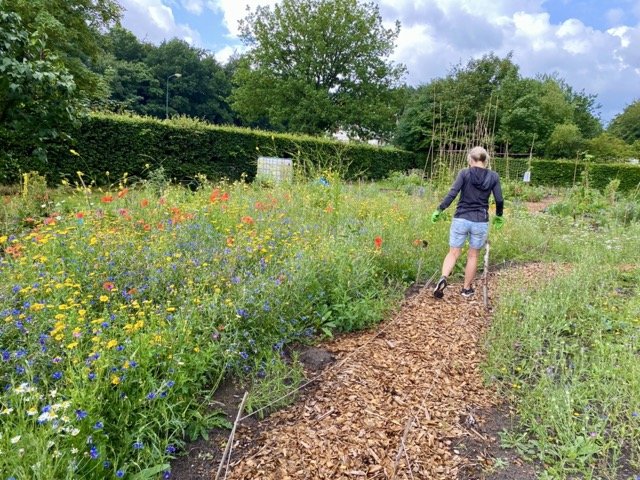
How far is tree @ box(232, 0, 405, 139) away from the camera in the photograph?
988 inches

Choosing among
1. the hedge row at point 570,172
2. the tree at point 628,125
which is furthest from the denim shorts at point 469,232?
the tree at point 628,125

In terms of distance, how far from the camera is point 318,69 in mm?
25953

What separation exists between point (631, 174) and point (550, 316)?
17699mm

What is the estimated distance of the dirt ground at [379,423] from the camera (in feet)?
5.56

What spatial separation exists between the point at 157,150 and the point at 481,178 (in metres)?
9.21

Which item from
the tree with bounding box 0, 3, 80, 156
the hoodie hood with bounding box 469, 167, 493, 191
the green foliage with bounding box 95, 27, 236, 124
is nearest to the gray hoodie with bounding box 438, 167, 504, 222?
the hoodie hood with bounding box 469, 167, 493, 191

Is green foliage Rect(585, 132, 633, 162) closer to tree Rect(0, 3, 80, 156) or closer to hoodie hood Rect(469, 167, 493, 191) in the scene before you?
hoodie hood Rect(469, 167, 493, 191)

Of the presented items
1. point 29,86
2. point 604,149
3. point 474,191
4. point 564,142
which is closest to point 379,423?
point 474,191

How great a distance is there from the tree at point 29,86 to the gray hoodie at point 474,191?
4.25m

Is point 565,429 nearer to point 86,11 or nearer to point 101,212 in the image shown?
point 101,212

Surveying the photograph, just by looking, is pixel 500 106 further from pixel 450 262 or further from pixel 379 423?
pixel 379 423

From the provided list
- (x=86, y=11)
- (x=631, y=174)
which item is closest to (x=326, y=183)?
(x=86, y=11)

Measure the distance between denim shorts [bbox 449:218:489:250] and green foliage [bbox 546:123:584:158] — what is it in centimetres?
2331

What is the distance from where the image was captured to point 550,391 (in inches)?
83.0
